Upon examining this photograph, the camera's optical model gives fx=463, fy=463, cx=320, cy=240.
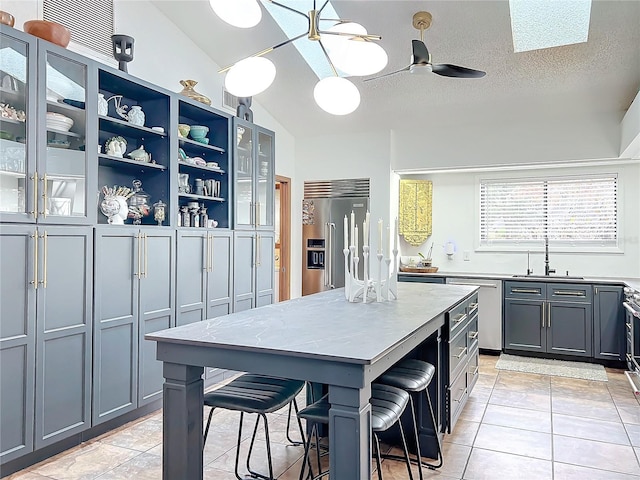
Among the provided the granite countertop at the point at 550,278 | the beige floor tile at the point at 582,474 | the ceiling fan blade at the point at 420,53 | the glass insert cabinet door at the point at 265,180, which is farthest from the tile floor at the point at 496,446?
the ceiling fan blade at the point at 420,53

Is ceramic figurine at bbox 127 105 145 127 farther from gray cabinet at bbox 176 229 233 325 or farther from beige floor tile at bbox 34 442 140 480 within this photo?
beige floor tile at bbox 34 442 140 480

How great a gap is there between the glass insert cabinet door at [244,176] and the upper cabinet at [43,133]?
1577 mm

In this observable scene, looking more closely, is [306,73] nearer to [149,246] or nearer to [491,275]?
[149,246]

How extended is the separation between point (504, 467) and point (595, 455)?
2.00 feet

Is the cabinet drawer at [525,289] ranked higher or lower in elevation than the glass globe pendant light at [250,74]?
lower

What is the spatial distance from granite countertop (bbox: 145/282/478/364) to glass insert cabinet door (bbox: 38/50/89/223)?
→ 3.93ft

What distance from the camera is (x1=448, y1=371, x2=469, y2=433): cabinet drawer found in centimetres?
286

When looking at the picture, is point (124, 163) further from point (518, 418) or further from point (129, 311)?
point (518, 418)

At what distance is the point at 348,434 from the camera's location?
1540 mm

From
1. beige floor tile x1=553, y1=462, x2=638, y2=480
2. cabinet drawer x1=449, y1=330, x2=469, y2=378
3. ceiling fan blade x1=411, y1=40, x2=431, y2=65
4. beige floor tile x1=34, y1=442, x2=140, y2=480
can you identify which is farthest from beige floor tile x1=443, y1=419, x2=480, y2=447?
ceiling fan blade x1=411, y1=40, x2=431, y2=65

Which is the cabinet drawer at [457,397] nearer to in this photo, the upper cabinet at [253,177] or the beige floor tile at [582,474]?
the beige floor tile at [582,474]

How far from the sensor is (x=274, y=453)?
8.93 feet

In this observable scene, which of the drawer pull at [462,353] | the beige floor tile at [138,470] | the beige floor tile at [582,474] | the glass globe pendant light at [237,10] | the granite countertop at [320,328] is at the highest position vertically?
the glass globe pendant light at [237,10]

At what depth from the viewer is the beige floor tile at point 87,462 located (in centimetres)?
247
